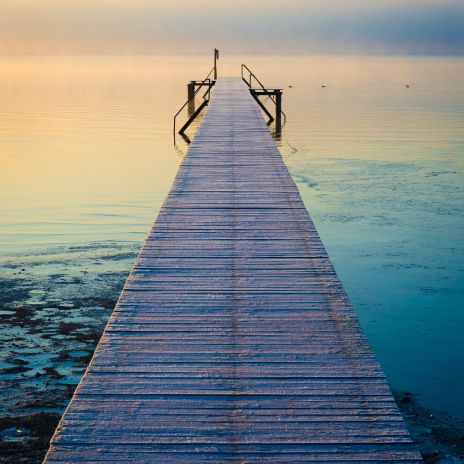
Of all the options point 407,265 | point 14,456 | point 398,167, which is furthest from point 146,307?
point 398,167

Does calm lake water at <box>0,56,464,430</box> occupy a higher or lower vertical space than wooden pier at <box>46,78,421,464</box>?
lower

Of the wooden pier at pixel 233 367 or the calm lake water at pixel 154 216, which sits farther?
the calm lake water at pixel 154 216

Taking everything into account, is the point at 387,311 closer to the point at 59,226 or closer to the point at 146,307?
the point at 146,307

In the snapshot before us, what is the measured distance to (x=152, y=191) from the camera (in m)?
18.0

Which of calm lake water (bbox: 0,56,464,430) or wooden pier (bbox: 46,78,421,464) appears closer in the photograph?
wooden pier (bbox: 46,78,421,464)

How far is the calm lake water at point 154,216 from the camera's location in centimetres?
754

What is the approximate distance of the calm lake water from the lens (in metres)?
7.54

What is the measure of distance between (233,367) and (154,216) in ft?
35.1

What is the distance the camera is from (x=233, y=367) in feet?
14.3

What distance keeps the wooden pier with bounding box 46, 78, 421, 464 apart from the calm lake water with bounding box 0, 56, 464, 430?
1746mm

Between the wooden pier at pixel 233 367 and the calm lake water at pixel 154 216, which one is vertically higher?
the wooden pier at pixel 233 367

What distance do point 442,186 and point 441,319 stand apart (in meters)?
9.10

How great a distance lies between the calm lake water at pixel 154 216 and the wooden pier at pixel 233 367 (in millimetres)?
1746

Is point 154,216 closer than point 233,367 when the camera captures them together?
No
